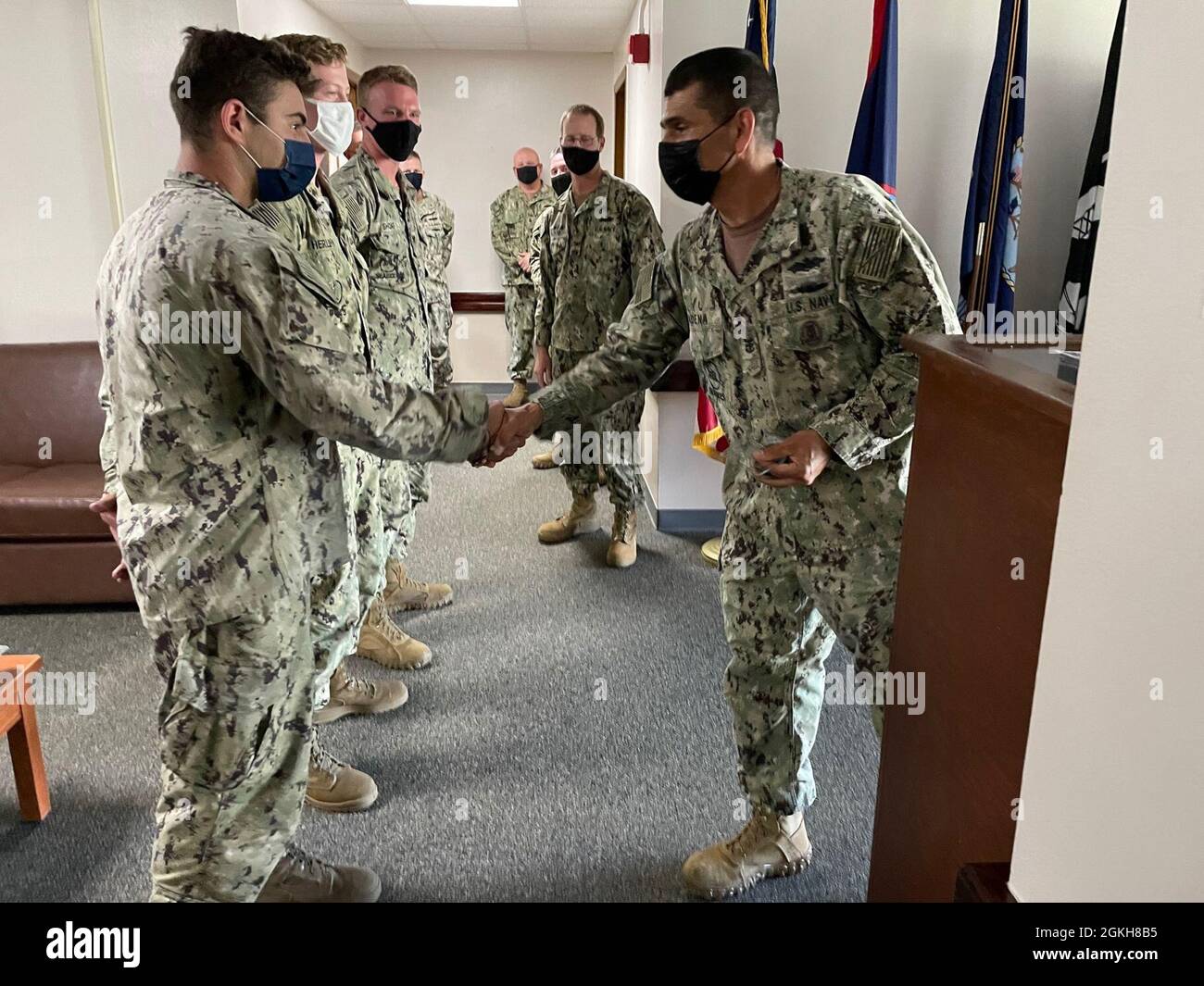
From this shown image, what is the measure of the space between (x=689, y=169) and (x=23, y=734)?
1.91 metres

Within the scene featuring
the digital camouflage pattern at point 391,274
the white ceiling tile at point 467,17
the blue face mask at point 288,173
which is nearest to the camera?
the blue face mask at point 288,173

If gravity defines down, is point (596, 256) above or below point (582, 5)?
below

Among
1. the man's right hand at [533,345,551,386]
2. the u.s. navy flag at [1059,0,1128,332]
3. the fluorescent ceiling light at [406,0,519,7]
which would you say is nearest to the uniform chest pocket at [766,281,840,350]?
the u.s. navy flag at [1059,0,1128,332]

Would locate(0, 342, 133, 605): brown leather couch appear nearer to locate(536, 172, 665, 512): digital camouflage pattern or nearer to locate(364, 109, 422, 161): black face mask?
locate(364, 109, 422, 161): black face mask

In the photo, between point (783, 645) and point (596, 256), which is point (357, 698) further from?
point (596, 256)

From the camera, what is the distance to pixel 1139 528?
643mm

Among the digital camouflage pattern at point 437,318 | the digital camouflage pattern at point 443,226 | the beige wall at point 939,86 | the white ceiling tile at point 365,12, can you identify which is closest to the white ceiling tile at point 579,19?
the white ceiling tile at point 365,12

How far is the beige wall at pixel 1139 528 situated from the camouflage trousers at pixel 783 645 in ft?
2.75

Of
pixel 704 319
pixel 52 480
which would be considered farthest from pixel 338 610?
pixel 52 480

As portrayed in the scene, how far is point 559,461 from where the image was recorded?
4098mm

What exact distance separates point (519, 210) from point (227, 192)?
5.79 metres

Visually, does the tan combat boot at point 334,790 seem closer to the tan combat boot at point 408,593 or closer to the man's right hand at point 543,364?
the tan combat boot at point 408,593

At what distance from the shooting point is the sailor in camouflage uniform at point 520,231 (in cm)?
630

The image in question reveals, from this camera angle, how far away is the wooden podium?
811mm
